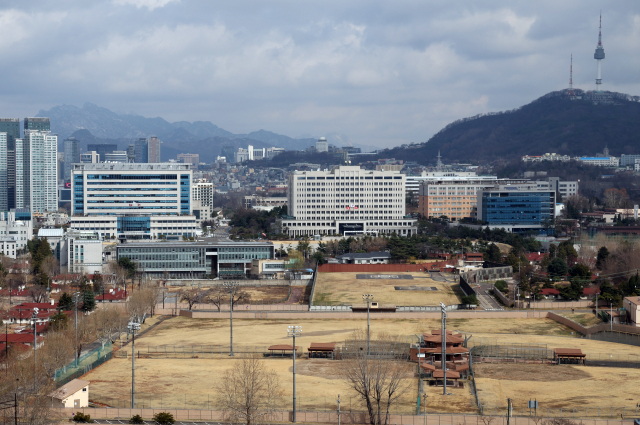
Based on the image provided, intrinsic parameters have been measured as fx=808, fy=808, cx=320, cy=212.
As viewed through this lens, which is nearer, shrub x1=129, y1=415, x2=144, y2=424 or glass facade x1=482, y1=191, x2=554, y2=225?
shrub x1=129, y1=415, x2=144, y2=424

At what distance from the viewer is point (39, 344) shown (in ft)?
149

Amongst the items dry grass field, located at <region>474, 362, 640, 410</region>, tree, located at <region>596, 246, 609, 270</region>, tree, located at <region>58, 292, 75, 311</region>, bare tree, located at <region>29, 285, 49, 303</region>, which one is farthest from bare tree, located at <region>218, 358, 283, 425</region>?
tree, located at <region>596, 246, 609, 270</region>

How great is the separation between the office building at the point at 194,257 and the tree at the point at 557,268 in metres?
29.6

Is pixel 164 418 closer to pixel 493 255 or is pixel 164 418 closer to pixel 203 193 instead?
pixel 493 255

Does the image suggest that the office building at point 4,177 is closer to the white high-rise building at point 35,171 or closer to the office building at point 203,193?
the white high-rise building at point 35,171

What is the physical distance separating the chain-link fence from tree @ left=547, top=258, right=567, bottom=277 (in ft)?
147

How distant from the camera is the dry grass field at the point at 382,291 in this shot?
216 feet

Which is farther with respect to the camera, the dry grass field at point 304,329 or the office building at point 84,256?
the office building at point 84,256

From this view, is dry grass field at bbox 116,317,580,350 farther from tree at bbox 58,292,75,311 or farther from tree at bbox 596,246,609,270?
tree at bbox 596,246,609,270

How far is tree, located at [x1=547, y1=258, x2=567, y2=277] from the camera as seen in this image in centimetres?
7556

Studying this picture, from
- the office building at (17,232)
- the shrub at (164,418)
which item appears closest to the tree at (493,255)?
the office building at (17,232)

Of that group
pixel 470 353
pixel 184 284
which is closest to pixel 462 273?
pixel 184 284

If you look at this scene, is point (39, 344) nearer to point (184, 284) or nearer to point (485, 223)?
point (184, 284)

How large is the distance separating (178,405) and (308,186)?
90.0 meters
